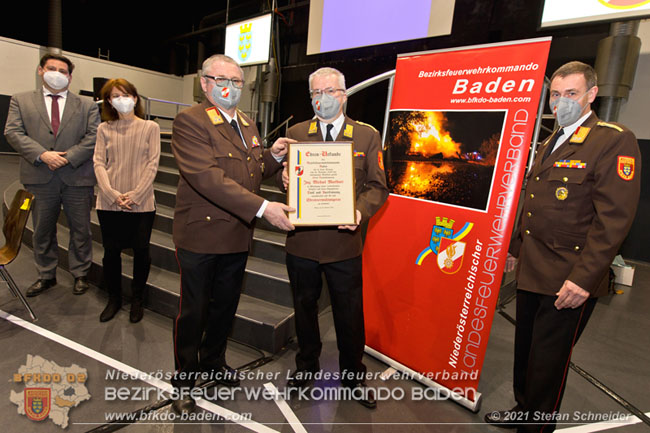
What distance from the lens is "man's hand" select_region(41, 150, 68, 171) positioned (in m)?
2.73

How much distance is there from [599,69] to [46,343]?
6000mm

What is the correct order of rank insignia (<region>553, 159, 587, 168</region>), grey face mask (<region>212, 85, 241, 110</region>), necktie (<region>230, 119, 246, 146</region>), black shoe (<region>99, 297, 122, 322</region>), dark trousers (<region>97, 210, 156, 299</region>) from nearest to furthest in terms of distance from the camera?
rank insignia (<region>553, 159, 587, 168</region>) → grey face mask (<region>212, 85, 241, 110</region>) → necktie (<region>230, 119, 246, 146</region>) → dark trousers (<region>97, 210, 156, 299</region>) → black shoe (<region>99, 297, 122, 322</region>)

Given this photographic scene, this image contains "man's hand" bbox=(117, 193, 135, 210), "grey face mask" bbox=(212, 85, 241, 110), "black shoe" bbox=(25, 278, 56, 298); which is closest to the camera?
"grey face mask" bbox=(212, 85, 241, 110)

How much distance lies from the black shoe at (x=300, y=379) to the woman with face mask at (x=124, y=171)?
1.49 metres

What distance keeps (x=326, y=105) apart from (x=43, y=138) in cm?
256

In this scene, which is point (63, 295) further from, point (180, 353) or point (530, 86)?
point (530, 86)

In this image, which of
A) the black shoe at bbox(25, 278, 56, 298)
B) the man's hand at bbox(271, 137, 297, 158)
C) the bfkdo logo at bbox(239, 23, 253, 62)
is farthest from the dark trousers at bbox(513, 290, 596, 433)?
the bfkdo logo at bbox(239, 23, 253, 62)

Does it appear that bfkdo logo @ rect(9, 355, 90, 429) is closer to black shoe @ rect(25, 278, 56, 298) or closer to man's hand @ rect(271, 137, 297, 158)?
black shoe @ rect(25, 278, 56, 298)

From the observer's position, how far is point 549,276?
5.06ft

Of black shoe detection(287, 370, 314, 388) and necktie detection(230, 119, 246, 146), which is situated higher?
necktie detection(230, 119, 246, 146)

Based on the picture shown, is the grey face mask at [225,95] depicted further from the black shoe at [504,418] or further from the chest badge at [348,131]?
the black shoe at [504,418]

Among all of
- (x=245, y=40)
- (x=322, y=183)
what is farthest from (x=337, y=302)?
(x=245, y=40)

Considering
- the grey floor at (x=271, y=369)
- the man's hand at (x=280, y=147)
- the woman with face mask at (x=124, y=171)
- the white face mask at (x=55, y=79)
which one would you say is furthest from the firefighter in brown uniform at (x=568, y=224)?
the white face mask at (x=55, y=79)

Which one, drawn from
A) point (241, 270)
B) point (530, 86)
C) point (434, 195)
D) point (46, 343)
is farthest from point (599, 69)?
point (46, 343)
